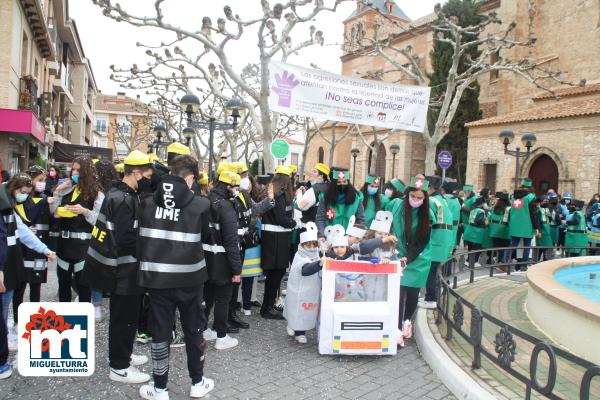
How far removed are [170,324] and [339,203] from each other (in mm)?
3464

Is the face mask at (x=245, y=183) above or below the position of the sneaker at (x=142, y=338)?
above

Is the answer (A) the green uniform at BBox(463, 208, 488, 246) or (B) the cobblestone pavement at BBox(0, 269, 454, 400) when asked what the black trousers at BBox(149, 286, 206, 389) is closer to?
(B) the cobblestone pavement at BBox(0, 269, 454, 400)

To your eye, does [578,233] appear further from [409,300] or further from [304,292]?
[304,292]

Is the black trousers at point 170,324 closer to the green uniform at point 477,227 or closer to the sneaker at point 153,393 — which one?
the sneaker at point 153,393

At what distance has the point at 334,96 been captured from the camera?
9.18 m

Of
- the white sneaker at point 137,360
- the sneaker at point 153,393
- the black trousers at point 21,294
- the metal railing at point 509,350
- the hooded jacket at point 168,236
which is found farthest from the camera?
the black trousers at point 21,294

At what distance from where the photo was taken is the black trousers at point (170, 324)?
3.83 m

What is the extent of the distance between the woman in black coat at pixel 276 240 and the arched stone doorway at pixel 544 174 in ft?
69.6

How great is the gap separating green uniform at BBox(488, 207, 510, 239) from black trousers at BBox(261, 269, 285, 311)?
22.7 ft

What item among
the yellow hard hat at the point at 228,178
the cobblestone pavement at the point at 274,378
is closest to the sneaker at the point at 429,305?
the cobblestone pavement at the point at 274,378

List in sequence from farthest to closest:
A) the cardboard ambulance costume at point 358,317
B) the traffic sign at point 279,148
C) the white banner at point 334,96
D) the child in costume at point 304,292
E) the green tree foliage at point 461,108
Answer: the green tree foliage at point 461,108 < the traffic sign at point 279,148 < the white banner at point 334,96 < the child in costume at point 304,292 < the cardboard ambulance costume at point 358,317

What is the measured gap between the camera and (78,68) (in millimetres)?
40656

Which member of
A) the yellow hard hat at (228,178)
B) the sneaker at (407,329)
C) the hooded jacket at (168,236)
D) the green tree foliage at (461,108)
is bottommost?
the sneaker at (407,329)

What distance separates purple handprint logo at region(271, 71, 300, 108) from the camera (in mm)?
9031
